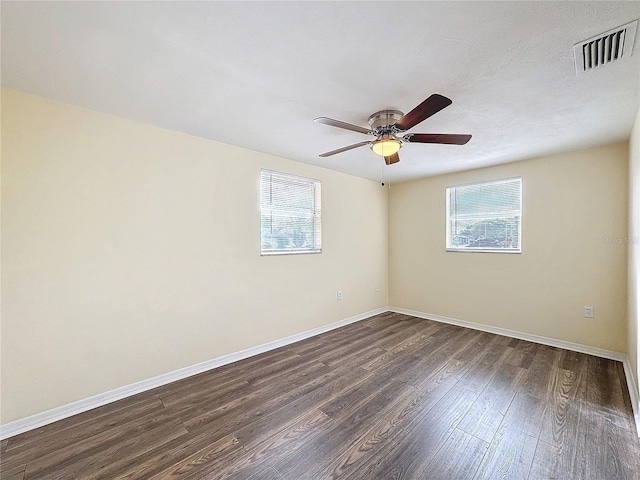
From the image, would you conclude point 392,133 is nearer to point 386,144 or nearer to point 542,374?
point 386,144

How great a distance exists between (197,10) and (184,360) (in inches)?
110

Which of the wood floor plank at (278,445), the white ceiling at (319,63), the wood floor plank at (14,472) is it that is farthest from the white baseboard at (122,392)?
the white ceiling at (319,63)

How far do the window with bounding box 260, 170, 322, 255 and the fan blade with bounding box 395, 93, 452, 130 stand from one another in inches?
74.1

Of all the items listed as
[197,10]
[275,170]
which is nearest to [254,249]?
[275,170]

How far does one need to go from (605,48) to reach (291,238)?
122 inches

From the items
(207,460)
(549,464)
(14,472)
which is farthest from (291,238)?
(549,464)

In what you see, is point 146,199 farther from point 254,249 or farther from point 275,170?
point 275,170

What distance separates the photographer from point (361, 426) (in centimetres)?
193

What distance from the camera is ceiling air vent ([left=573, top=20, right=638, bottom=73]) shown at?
136 centimetres

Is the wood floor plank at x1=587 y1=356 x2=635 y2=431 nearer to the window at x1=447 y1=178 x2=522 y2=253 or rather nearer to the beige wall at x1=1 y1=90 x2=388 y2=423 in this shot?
the window at x1=447 y1=178 x2=522 y2=253

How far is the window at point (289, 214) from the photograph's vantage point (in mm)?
3371

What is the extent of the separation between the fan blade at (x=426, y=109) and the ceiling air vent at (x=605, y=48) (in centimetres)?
71

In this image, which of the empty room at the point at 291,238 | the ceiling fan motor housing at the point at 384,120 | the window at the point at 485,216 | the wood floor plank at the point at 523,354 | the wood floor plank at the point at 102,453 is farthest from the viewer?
the window at the point at 485,216

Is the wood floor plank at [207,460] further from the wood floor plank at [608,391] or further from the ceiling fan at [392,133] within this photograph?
the wood floor plank at [608,391]
